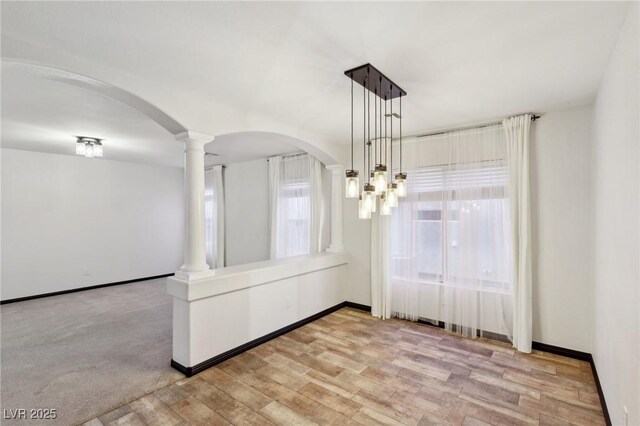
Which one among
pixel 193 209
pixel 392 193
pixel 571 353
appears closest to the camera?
pixel 392 193

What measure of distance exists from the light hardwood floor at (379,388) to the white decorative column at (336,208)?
1627mm

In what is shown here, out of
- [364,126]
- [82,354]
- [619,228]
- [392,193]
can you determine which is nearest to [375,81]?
[392,193]

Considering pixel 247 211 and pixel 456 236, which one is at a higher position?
pixel 247 211

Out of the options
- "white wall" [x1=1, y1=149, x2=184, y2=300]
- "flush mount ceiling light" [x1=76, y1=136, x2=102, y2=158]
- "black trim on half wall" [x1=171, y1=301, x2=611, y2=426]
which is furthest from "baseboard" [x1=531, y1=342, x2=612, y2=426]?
"white wall" [x1=1, y1=149, x2=184, y2=300]

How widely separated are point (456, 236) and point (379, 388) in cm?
210

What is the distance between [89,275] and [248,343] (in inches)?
185

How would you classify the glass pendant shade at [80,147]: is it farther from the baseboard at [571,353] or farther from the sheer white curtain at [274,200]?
the baseboard at [571,353]

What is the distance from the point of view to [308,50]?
2.08 m

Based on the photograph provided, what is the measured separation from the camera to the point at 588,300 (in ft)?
10.1

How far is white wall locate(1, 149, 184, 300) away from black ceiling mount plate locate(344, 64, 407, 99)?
6.09 meters

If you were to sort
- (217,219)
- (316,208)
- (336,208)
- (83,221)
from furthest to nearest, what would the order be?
(217,219), (83,221), (316,208), (336,208)

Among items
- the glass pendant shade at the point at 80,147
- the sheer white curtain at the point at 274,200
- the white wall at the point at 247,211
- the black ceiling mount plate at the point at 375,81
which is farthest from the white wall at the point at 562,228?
the glass pendant shade at the point at 80,147

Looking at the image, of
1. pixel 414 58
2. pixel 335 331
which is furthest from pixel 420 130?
pixel 335 331

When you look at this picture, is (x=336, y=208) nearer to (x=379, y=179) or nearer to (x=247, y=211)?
(x=379, y=179)
